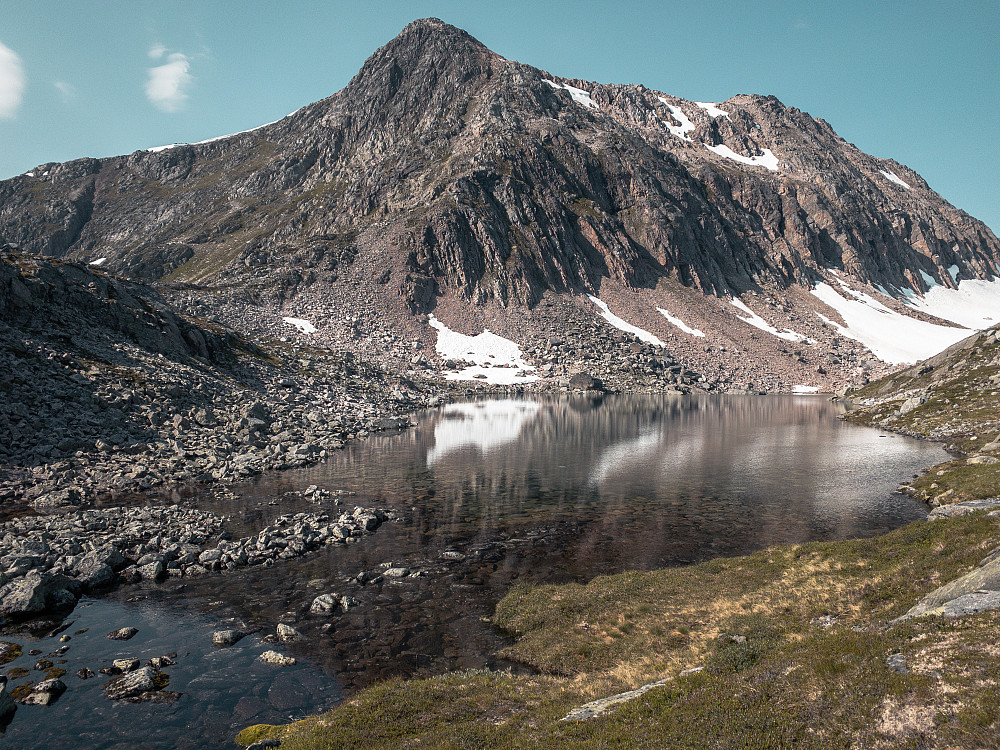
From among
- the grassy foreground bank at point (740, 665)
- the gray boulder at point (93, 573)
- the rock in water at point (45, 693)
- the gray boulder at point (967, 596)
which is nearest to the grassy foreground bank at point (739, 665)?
the grassy foreground bank at point (740, 665)

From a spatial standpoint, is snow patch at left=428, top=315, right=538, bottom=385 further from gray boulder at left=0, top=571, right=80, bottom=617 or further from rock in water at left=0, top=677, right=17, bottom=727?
rock in water at left=0, top=677, right=17, bottom=727

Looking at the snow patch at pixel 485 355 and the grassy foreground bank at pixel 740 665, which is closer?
the grassy foreground bank at pixel 740 665

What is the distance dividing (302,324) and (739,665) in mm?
157251

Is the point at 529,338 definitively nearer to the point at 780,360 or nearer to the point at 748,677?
the point at 780,360

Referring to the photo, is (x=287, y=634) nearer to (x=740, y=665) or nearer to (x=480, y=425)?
(x=740, y=665)

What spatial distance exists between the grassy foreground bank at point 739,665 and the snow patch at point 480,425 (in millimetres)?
38189

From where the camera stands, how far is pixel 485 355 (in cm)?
16588

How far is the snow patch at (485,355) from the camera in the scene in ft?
511

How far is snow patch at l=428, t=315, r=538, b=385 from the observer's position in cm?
15575

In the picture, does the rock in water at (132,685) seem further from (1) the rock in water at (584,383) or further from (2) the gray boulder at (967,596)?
(1) the rock in water at (584,383)

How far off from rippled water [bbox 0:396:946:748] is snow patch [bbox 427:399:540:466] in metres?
0.77

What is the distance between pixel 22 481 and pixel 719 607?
52.7m

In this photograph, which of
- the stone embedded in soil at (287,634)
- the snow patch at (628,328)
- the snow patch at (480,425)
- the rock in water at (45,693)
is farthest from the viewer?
the snow patch at (628,328)

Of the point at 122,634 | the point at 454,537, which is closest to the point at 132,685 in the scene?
the point at 122,634
